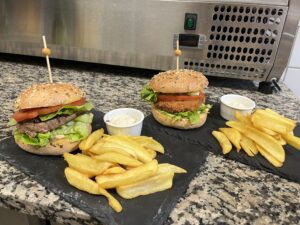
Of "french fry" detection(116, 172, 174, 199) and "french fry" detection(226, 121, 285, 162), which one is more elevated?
"french fry" detection(226, 121, 285, 162)

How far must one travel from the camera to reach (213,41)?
4.01ft

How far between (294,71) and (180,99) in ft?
3.09

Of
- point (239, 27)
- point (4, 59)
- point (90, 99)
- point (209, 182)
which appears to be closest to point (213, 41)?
point (239, 27)

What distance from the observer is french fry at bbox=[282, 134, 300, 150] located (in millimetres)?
826

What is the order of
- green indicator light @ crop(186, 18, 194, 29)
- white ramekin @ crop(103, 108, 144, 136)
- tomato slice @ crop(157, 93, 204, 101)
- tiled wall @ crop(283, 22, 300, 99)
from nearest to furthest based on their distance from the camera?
white ramekin @ crop(103, 108, 144, 136), tomato slice @ crop(157, 93, 204, 101), green indicator light @ crop(186, 18, 194, 29), tiled wall @ crop(283, 22, 300, 99)

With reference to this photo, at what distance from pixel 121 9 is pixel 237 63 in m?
0.58

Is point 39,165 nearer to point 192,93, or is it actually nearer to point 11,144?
point 11,144

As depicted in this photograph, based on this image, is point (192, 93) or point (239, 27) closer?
point (192, 93)

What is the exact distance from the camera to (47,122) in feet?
2.58

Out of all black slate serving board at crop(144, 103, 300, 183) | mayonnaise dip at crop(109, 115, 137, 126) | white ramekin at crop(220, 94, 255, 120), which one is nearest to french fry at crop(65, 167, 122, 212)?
mayonnaise dip at crop(109, 115, 137, 126)

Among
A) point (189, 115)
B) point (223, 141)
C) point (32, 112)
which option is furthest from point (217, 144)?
point (32, 112)

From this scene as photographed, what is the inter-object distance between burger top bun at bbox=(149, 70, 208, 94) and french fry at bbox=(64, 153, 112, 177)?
0.38 meters

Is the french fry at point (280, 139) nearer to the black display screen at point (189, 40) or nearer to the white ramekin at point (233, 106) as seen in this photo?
the white ramekin at point (233, 106)

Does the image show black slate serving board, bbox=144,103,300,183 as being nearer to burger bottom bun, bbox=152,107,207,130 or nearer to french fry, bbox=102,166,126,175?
burger bottom bun, bbox=152,107,207,130
